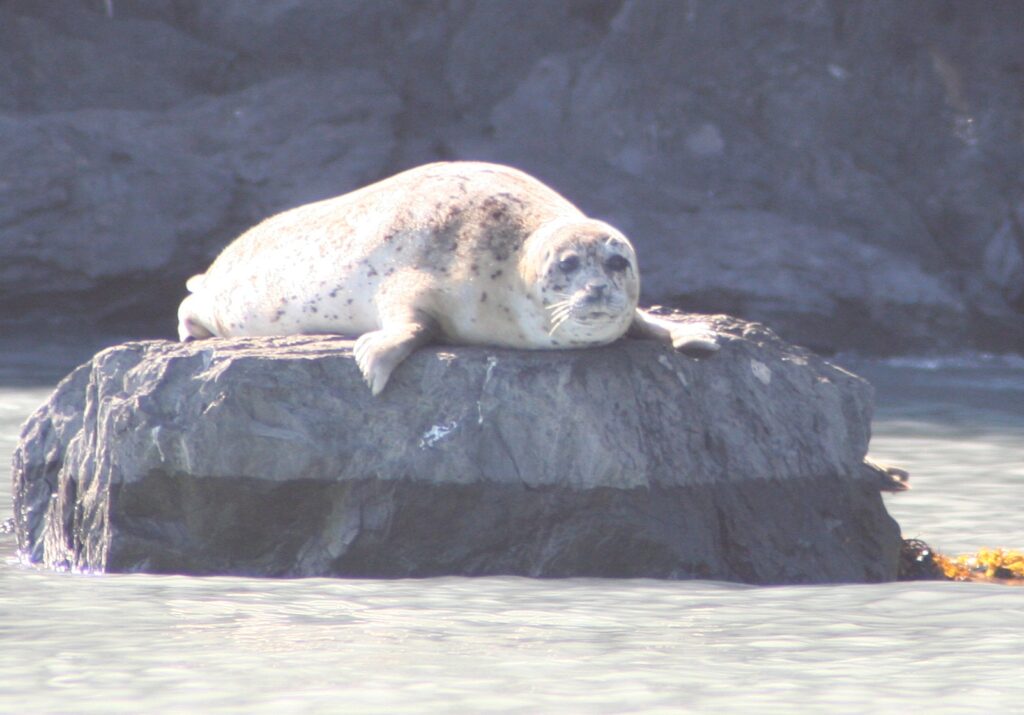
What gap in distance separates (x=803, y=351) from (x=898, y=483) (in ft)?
1.51

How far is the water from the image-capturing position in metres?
2.95

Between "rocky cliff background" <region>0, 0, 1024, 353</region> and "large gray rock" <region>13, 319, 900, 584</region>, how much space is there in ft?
24.9

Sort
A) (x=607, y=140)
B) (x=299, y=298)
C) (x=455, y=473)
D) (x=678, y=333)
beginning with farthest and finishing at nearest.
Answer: (x=607, y=140)
(x=299, y=298)
(x=678, y=333)
(x=455, y=473)

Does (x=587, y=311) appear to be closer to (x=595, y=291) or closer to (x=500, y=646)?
(x=595, y=291)

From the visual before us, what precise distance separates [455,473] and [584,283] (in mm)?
638

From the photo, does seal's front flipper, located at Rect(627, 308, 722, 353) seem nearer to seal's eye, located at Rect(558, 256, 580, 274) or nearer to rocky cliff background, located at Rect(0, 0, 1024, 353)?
seal's eye, located at Rect(558, 256, 580, 274)

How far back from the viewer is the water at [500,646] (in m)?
2.95

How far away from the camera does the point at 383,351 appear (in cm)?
439

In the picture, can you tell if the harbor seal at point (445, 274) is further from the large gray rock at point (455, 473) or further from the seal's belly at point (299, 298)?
the large gray rock at point (455, 473)

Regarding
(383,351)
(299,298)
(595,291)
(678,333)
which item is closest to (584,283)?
(595,291)

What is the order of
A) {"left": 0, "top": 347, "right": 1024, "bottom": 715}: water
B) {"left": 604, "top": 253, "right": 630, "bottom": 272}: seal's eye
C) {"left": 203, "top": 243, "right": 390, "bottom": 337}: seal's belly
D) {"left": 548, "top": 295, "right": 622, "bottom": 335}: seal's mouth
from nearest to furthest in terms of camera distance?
1. {"left": 0, "top": 347, "right": 1024, "bottom": 715}: water
2. {"left": 548, "top": 295, "right": 622, "bottom": 335}: seal's mouth
3. {"left": 604, "top": 253, "right": 630, "bottom": 272}: seal's eye
4. {"left": 203, "top": 243, "right": 390, "bottom": 337}: seal's belly

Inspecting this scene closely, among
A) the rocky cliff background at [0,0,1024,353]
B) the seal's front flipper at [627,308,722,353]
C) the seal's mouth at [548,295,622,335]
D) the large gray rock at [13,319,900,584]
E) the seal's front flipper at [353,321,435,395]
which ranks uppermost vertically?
the rocky cliff background at [0,0,1024,353]

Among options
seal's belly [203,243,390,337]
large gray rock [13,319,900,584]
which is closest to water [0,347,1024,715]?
large gray rock [13,319,900,584]

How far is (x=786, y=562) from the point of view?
177 inches
